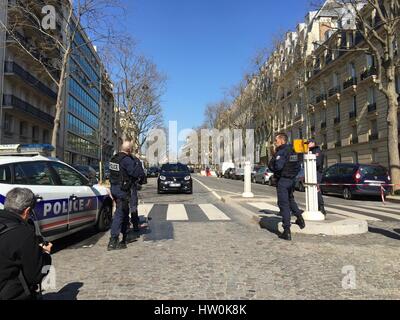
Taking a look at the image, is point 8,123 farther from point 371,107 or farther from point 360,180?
point 371,107

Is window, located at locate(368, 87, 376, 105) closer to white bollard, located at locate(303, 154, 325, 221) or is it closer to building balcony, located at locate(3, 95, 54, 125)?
white bollard, located at locate(303, 154, 325, 221)

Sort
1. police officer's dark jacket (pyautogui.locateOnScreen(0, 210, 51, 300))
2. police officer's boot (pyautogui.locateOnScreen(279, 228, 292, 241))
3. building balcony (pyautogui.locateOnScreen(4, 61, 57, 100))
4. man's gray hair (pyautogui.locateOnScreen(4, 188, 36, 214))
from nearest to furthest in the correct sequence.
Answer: police officer's dark jacket (pyautogui.locateOnScreen(0, 210, 51, 300)) < man's gray hair (pyautogui.locateOnScreen(4, 188, 36, 214)) < police officer's boot (pyautogui.locateOnScreen(279, 228, 292, 241)) < building balcony (pyautogui.locateOnScreen(4, 61, 57, 100))

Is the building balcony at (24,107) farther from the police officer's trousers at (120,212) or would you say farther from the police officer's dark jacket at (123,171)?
the police officer's trousers at (120,212)

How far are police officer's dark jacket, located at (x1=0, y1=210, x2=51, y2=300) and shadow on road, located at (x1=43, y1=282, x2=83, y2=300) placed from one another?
1.56 m

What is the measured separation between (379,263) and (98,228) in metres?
5.23

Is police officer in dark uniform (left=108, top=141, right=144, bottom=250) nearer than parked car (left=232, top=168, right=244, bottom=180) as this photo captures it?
Yes

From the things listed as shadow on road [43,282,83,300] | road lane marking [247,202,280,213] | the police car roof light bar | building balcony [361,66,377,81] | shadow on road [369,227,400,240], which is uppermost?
building balcony [361,66,377,81]

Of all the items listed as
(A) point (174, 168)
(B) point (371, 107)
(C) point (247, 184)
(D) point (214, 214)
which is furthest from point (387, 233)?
(B) point (371, 107)

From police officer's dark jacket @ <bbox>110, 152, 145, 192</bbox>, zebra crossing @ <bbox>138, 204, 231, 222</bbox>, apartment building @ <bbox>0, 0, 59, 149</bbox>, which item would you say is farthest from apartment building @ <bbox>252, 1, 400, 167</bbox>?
police officer's dark jacket @ <bbox>110, 152, 145, 192</bbox>

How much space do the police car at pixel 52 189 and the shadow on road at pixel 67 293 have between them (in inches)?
36.4

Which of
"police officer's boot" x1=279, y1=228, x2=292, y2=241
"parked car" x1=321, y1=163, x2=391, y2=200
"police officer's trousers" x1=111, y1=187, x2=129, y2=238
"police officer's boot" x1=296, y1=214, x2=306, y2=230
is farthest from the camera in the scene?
"parked car" x1=321, y1=163, x2=391, y2=200

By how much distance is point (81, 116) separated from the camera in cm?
5534

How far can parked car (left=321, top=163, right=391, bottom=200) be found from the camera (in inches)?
651
